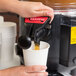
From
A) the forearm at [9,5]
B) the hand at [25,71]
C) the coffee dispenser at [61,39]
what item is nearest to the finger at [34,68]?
the hand at [25,71]

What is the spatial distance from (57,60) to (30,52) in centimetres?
20

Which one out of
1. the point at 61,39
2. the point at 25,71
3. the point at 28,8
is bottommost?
the point at 25,71

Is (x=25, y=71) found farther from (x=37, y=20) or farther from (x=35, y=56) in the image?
(x=37, y=20)

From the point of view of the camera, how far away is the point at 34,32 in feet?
2.02

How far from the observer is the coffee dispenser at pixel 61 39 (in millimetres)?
675

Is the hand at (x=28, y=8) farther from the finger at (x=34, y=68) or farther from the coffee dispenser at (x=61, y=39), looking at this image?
the finger at (x=34, y=68)

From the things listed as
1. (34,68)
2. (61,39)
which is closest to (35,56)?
(34,68)

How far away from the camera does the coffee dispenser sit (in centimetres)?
67

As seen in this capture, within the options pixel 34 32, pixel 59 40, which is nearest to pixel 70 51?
pixel 59 40

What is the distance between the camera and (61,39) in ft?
2.31

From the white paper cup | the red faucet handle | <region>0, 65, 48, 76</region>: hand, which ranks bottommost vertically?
<region>0, 65, 48, 76</region>: hand

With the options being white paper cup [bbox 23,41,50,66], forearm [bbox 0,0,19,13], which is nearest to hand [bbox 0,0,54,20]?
forearm [bbox 0,0,19,13]

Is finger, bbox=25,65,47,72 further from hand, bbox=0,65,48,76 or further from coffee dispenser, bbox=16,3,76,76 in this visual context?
coffee dispenser, bbox=16,3,76,76

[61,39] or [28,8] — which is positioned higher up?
[28,8]
